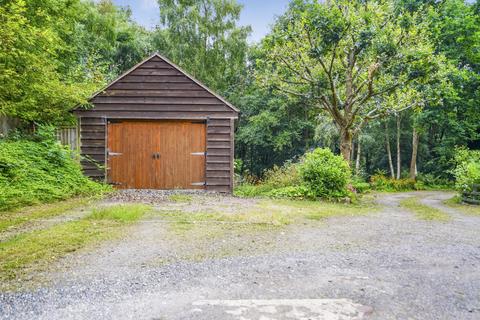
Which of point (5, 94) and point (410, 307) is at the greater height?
point (5, 94)

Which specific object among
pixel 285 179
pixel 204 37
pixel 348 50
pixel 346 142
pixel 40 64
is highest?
pixel 204 37

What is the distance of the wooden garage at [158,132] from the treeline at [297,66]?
3.79 feet

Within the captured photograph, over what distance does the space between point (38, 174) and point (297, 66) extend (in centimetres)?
880

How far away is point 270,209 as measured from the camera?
26.6ft

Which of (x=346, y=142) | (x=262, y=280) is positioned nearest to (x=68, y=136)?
(x=346, y=142)

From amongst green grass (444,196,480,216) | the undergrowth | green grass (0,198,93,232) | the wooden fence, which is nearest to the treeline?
the wooden fence

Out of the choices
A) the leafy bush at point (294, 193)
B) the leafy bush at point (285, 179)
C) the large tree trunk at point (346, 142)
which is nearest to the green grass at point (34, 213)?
the leafy bush at point (294, 193)

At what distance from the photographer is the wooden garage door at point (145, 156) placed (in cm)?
1134

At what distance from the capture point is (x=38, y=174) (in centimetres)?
880

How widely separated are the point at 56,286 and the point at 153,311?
3.62 ft

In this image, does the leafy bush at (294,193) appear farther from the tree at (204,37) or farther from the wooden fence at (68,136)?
the tree at (204,37)

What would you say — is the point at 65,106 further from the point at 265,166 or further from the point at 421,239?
the point at 265,166

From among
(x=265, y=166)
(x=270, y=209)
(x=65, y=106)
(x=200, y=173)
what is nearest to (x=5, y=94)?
(x=65, y=106)

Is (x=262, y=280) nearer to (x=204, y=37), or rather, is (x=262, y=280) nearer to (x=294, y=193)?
(x=294, y=193)
